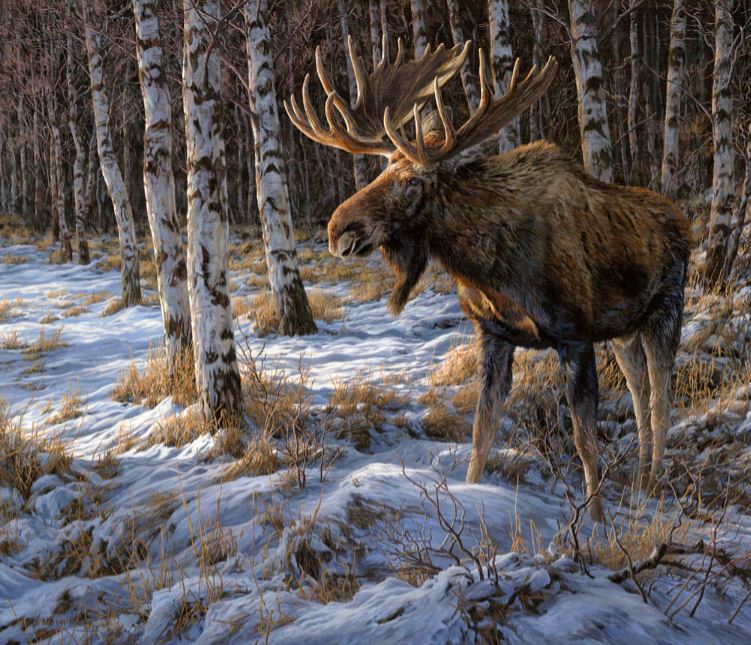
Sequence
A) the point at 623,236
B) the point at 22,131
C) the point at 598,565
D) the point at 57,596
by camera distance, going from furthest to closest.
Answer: the point at 22,131 < the point at 623,236 < the point at 57,596 < the point at 598,565

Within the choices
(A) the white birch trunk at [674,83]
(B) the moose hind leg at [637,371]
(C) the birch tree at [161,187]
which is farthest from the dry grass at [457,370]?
(A) the white birch trunk at [674,83]

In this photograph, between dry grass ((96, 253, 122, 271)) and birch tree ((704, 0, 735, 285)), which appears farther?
dry grass ((96, 253, 122, 271))

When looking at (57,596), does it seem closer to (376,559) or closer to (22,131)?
(376,559)

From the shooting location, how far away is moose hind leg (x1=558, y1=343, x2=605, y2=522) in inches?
133

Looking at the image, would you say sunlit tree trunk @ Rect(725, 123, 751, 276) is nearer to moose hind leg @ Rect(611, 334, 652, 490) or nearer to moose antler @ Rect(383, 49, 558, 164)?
moose hind leg @ Rect(611, 334, 652, 490)

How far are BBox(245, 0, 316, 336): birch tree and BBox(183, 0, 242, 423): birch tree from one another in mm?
3432

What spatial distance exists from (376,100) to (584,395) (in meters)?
2.08

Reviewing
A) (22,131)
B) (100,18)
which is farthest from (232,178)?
(100,18)

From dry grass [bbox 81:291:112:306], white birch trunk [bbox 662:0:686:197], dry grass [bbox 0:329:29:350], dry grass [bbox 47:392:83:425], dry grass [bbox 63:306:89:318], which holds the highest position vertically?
white birch trunk [bbox 662:0:686:197]

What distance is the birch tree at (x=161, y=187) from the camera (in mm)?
6383

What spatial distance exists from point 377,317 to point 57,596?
7349 mm

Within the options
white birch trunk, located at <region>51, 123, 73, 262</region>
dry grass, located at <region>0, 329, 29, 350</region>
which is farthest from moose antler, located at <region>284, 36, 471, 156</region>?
white birch trunk, located at <region>51, 123, 73, 262</region>

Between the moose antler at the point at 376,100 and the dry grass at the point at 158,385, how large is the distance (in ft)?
8.09

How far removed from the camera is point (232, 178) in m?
34.8
